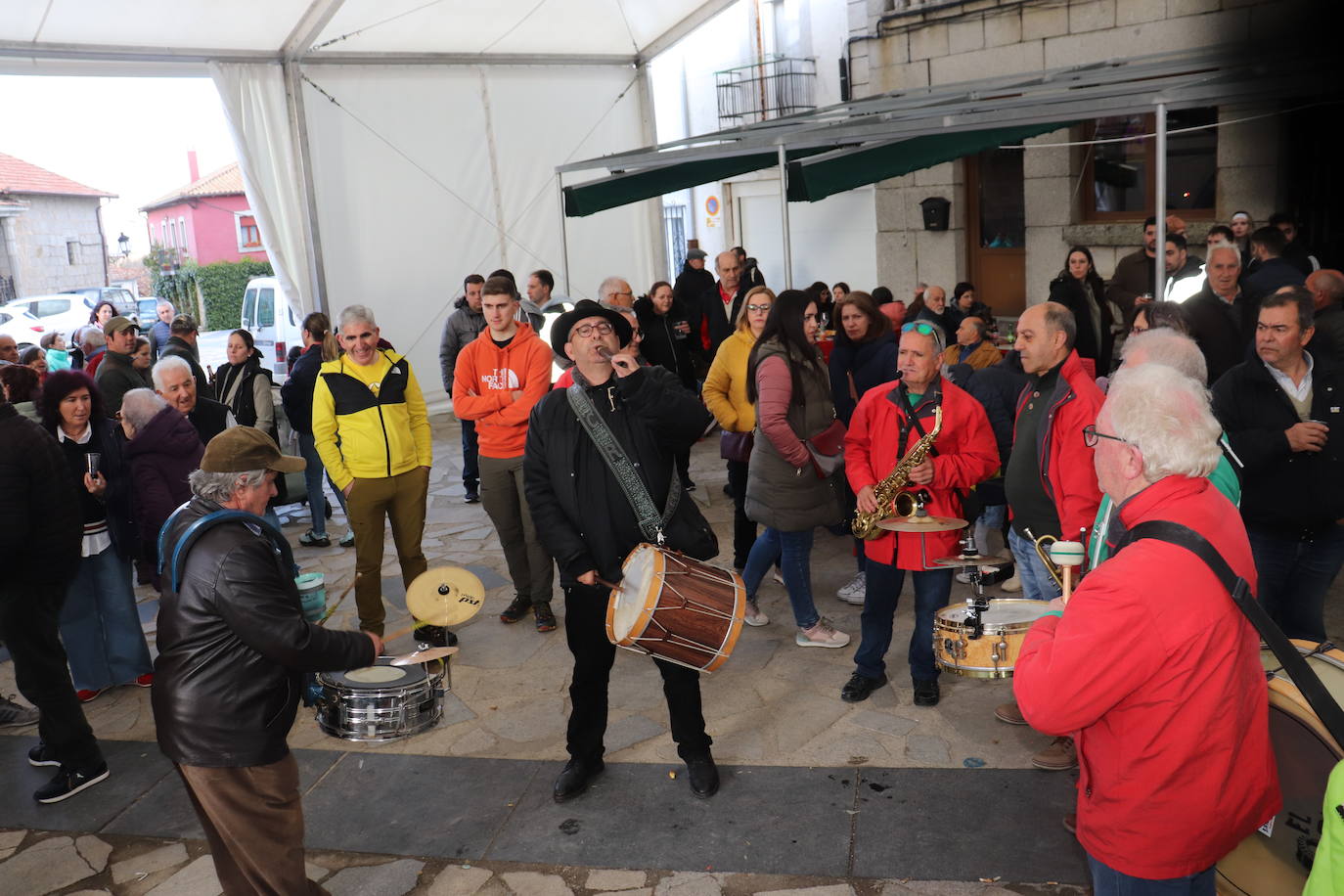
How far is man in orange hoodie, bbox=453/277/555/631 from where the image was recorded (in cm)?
621

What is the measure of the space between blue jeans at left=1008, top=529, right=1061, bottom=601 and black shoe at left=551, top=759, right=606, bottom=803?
2012 millimetres

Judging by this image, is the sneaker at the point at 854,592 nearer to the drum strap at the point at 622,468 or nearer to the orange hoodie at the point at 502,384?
the orange hoodie at the point at 502,384

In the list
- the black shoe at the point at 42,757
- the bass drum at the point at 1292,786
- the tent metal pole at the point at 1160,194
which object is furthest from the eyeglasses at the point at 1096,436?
the black shoe at the point at 42,757

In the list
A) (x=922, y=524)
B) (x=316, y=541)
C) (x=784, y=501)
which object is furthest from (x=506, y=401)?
(x=316, y=541)

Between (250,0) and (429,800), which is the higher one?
(250,0)

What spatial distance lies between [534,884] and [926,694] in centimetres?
205

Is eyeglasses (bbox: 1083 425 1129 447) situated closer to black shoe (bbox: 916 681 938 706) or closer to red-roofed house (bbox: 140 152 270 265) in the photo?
black shoe (bbox: 916 681 938 706)

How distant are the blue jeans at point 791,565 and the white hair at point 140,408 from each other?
3252mm

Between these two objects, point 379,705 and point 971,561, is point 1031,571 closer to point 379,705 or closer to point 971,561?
point 971,561

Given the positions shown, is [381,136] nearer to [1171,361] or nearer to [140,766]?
[140,766]

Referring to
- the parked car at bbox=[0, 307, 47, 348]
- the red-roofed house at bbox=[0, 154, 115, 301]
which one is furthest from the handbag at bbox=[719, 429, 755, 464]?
the red-roofed house at bbox=[0, 154, 115, 301]

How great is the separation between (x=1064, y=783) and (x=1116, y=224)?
9655 millimetres

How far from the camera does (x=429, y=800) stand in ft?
15.2

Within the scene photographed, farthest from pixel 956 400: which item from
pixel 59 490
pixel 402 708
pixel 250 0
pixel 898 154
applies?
pixel 250 0
